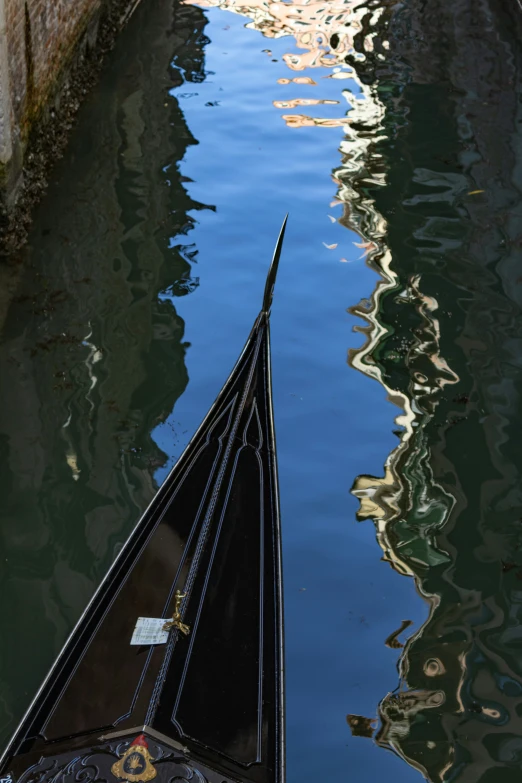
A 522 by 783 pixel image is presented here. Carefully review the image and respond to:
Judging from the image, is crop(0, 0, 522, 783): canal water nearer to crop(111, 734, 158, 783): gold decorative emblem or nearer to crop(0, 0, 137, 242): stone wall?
crop(0, 0, 137, 242): stone wall

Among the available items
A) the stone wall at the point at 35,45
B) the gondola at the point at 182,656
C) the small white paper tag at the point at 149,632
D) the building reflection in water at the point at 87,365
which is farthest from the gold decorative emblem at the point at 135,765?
the stone wall at the point at 35,45

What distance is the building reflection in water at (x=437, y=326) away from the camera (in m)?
2.69

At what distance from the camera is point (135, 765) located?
76.0 inches

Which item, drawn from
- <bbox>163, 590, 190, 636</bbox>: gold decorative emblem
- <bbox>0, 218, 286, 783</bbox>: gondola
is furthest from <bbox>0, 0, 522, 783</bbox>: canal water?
<bbox>163, 590, 190, 636</bbox>: gold decorative emblem

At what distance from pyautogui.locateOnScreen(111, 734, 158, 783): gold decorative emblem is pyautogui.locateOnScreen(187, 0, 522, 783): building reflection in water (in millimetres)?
→ 825

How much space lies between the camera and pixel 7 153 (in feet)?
14.0

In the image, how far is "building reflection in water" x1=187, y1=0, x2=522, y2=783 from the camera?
269 centimetres

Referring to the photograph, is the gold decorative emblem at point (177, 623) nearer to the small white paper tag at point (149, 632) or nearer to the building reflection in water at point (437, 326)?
the small white paper tag at point (149, 632)

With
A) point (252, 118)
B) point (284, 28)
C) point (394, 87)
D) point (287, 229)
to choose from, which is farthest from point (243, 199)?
point (284, 28)

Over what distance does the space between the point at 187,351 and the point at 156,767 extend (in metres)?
2.32

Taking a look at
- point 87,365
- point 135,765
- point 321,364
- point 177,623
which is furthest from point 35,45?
point 135,765

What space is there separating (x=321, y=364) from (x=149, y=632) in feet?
6.56

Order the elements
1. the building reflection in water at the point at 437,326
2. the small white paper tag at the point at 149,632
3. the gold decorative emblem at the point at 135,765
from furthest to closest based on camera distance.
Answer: the building reflection in water at the point at 437,326 → the small white paper tag at the point at 149,632 → the gold decorative emblem at the point at 135,765

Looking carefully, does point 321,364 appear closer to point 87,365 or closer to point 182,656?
point 87,365
